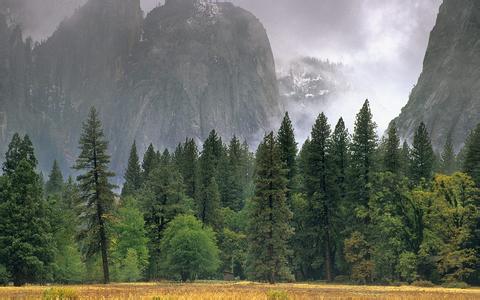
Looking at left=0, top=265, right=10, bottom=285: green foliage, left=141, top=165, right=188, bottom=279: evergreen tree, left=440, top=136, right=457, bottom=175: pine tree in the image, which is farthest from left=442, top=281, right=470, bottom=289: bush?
left=440, top=136, right=457, bottom=175: pine tree

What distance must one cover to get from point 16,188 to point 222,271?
125 ft

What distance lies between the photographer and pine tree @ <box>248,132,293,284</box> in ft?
192

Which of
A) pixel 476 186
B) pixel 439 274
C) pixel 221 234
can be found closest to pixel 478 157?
pixel 476 186

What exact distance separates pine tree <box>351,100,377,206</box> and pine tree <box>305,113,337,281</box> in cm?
289

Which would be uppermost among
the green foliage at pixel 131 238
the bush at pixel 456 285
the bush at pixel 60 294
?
the green foliage at pixel 131 238

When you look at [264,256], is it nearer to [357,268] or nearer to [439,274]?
[357,268]

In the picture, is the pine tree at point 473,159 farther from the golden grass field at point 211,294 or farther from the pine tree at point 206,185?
the pine tree at point 206,185

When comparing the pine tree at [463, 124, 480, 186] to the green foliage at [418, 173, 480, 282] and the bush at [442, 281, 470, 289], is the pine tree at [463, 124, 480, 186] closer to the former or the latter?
the green foliage at [418, 173, 480, 282]

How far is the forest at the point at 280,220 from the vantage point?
52750mm

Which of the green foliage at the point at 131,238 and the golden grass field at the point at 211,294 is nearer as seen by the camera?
the golden grass field at the point at 211,294

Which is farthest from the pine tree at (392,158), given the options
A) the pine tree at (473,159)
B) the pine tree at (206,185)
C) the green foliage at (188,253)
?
the pine tree at (206,185)

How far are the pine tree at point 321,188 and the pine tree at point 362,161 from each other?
289 centimetres

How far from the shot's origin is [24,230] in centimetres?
4975

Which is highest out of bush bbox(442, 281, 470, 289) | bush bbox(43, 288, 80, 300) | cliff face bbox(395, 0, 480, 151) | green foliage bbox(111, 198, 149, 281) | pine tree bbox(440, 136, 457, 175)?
cliff face bbox(395, 0, 480, 151)
